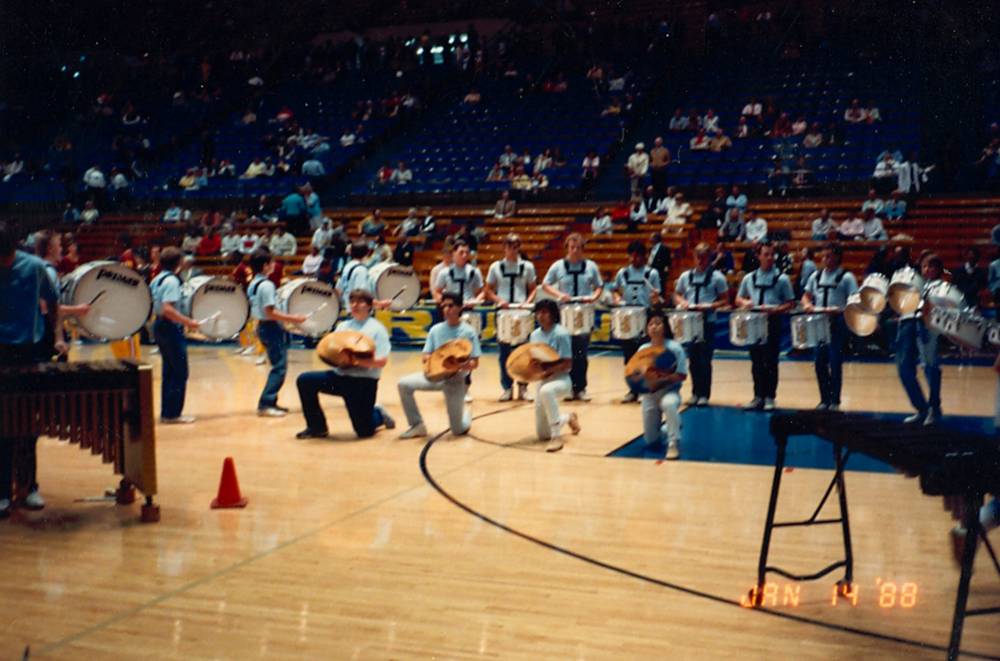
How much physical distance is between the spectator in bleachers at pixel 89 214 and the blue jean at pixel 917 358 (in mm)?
20977

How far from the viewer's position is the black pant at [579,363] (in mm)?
12398

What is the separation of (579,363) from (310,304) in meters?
3.24

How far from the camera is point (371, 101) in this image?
28.1 metres

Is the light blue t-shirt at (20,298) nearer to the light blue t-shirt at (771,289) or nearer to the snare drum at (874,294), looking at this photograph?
the snare drum at (874,294)

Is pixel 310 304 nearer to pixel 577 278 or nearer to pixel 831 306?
pixel 577 278

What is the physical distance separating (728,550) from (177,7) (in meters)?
24.9

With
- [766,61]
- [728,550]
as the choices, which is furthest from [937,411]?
[766,61]

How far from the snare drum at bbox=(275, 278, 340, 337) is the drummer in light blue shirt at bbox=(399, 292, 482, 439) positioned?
5.36ft

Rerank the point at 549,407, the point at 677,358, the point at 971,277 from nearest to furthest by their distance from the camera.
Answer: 1. the point at 677,358
2. the point at 549,407
3. the point at 971,277

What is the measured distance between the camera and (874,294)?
1013cm

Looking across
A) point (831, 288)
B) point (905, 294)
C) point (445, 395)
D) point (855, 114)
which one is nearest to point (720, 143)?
point (855, 114)

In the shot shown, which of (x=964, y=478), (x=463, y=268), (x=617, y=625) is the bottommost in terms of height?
(x=617, y=625)

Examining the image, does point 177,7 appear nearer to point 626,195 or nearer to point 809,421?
point 626,195

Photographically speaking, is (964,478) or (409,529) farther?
(409,529)
